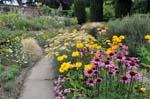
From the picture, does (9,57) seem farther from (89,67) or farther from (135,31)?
(89,67)

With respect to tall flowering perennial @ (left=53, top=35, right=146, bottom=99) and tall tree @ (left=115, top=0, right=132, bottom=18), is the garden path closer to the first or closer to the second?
tall flowering perennial @ (left=53, top=35, right=146, bottom=99)

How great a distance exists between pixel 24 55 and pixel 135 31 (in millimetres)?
2733

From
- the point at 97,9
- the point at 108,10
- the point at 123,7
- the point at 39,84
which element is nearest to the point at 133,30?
the point at 39,84

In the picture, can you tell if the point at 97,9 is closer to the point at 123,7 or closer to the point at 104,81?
the point at 123,7

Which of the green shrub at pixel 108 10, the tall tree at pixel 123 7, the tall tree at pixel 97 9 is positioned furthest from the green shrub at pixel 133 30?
the green shrub at pixel 108 10

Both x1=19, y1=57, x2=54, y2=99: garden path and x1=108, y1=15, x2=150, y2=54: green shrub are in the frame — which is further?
x1=108, y1=15, x2=150, y2=54: green shrub

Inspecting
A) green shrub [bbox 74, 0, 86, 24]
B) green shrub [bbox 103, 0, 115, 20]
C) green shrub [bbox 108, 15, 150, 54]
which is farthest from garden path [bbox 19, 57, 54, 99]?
green shrub [bbox 74, 0, 86, 24]

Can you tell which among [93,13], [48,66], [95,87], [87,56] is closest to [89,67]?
[95,87]

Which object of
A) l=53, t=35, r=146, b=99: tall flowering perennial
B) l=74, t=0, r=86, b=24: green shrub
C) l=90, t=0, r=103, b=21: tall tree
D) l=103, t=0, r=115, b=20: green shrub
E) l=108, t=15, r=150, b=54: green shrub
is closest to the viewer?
l=53, t=35, r=146, b=99: tall flowering perennial

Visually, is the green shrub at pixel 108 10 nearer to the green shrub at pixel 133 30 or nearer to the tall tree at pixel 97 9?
the tall tree at pixel 97 9

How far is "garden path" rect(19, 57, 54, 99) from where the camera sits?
6156 millimetres

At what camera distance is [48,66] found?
8.66 m

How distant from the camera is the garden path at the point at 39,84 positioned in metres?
6.16

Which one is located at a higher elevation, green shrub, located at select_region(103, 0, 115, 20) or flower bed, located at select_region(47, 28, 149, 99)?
flower bed, located at select_region(47, 28, 149, 99)
